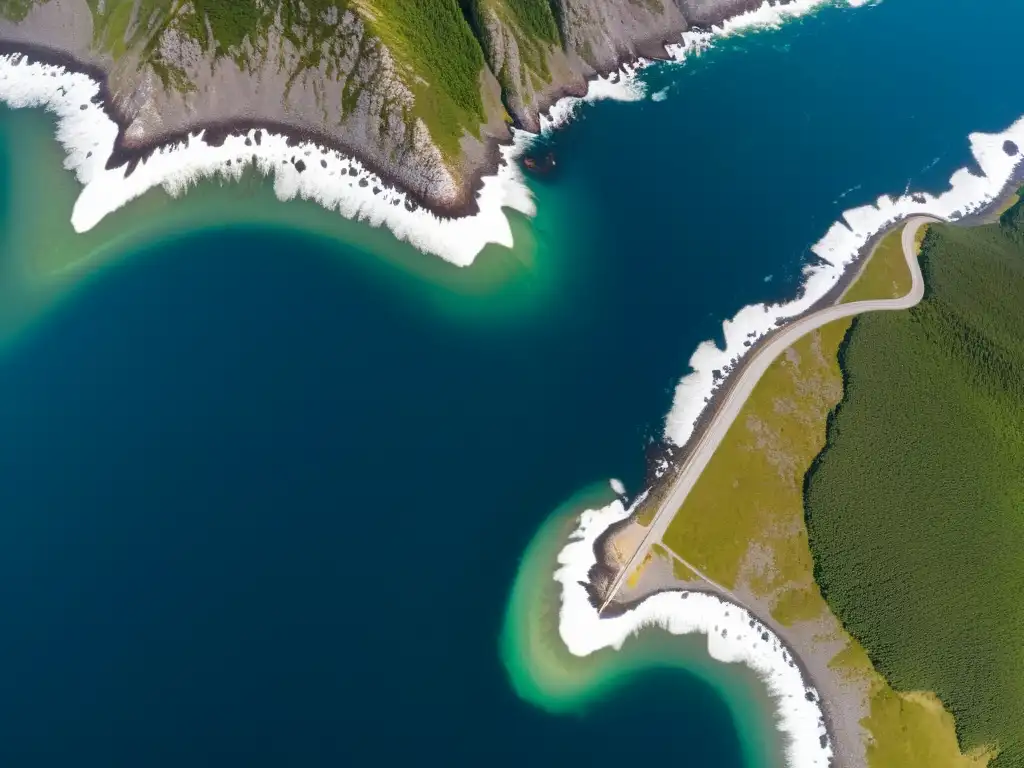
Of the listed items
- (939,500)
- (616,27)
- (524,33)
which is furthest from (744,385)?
(616,27)

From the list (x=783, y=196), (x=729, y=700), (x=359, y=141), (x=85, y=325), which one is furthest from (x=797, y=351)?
(x=85, y=325)

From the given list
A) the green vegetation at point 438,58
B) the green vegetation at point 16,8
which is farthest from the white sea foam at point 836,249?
the green vegetation at point 16,8

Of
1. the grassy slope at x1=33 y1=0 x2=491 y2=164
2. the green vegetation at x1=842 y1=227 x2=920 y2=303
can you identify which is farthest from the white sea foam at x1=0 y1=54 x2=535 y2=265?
the green vegetation at x1=842 y1=227 x2=920 y2=303

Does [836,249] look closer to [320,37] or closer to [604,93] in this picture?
[604,93]

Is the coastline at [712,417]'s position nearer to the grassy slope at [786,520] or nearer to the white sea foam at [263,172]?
the grassy slope at [786,520]

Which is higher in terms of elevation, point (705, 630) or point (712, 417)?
point (712, 417)

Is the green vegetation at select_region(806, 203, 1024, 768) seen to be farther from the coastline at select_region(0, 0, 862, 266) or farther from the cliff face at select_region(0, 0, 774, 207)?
the cliff face at select_region(0, 0, 774, 207)

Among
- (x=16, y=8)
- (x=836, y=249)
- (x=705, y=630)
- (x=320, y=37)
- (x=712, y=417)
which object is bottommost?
(x=705, y=630)
